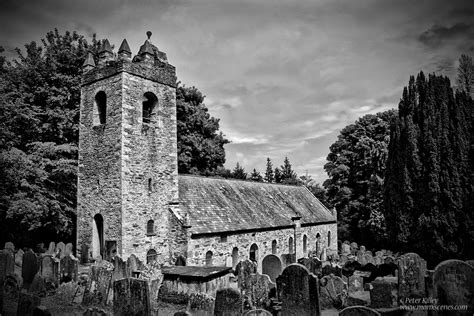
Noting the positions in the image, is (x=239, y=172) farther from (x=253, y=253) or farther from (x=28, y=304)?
(x=28, y=304)

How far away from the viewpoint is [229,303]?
722 centimetres

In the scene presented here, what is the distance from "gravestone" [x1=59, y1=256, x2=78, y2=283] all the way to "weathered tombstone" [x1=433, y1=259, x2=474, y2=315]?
530 inches

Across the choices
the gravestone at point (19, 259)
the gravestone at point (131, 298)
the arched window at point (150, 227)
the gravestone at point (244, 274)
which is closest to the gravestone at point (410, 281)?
the gravestone at point (244, 274)

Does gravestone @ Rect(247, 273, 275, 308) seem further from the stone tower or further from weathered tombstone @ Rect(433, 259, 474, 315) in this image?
the stone tower

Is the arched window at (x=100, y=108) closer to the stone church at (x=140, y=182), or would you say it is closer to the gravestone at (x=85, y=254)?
the stone church at (x=140, y=182)

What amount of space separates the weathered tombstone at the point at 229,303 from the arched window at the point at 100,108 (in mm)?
14112

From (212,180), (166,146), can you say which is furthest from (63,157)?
(212,180)

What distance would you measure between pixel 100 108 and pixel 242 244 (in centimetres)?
1121

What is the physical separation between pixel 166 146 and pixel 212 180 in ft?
19.3

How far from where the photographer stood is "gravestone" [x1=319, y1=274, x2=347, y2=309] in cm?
1335

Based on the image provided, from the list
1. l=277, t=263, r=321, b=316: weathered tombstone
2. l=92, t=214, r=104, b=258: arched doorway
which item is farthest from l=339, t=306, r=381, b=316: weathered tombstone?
l=92, t=214, r=104, b=258: arched doorway

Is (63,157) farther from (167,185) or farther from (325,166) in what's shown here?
(325,166)

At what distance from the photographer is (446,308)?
698cm

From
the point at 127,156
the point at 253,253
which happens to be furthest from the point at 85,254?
the point at 253,253
